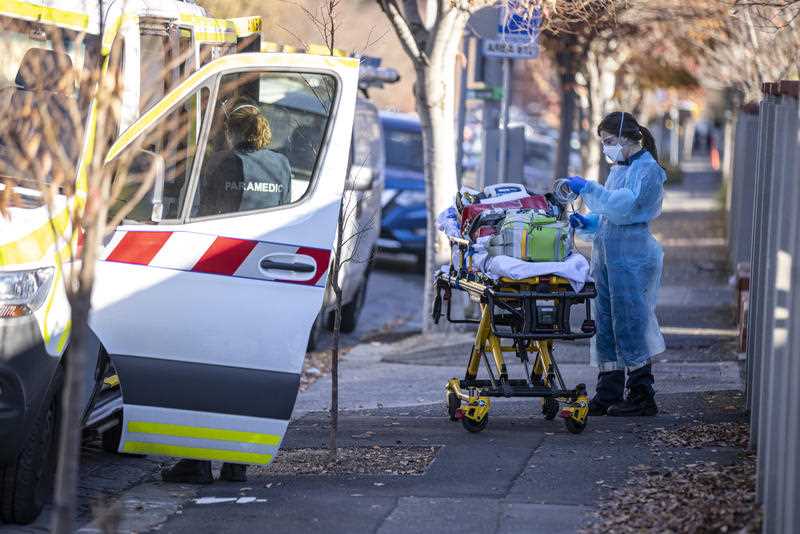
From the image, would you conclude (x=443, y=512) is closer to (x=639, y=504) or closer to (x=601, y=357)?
(x=639, y=504)

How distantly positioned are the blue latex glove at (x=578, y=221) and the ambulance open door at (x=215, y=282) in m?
2.29

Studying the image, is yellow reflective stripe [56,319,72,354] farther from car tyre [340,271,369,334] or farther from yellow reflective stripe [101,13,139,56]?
car tyre [340,271,369,334]

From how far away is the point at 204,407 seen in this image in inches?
249

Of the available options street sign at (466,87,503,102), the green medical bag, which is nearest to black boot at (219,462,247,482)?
the green medical bag

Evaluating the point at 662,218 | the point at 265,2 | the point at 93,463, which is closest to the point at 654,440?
the point at 93,463

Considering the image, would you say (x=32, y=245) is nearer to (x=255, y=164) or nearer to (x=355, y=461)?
(x=255, y=164)

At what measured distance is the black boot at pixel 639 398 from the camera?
8.48m

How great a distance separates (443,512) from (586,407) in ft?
6.29

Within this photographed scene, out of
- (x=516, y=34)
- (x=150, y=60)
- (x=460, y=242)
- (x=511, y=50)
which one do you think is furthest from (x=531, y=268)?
(x=511, y=50)

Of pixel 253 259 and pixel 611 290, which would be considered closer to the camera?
pixel 253 259

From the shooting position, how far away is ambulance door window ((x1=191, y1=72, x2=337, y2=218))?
21.2 ft

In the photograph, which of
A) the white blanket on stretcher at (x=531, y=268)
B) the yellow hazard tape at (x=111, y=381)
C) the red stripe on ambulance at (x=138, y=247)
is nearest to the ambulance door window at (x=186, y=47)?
the red stripe on ambulance at (x=138, y=247)

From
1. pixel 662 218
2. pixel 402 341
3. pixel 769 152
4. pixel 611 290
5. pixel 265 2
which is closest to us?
pixel 769 152

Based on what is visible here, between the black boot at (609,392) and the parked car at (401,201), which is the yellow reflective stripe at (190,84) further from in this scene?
the parked car at (401,201)
